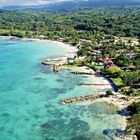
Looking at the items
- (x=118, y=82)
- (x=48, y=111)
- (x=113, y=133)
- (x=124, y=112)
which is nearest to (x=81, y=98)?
(x=48, y=111)

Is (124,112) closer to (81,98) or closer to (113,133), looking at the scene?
(113,133)

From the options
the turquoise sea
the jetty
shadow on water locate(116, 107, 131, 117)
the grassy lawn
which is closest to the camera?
the turquoise sea

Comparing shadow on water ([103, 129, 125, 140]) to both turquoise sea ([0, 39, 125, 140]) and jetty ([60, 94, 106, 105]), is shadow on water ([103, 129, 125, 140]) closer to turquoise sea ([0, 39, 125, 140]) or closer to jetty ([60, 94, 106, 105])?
turquoise sea ([0, 39, 125, 140])

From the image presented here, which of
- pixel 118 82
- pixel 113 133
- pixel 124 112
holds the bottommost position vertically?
pixel 118 82

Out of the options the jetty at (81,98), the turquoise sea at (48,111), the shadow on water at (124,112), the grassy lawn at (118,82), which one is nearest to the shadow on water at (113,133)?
the turquoise sea at (48,111)

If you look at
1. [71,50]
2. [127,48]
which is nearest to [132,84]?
[127,48]

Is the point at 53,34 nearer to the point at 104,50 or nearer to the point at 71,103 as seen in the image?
the point at 104,50

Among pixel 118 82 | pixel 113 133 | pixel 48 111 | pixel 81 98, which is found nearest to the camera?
pixel 113 133

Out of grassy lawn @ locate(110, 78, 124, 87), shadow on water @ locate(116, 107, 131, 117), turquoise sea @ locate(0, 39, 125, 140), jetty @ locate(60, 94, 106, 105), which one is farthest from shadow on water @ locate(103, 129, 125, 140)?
grassy lawn @ locate(110, 78, 124, 87)
